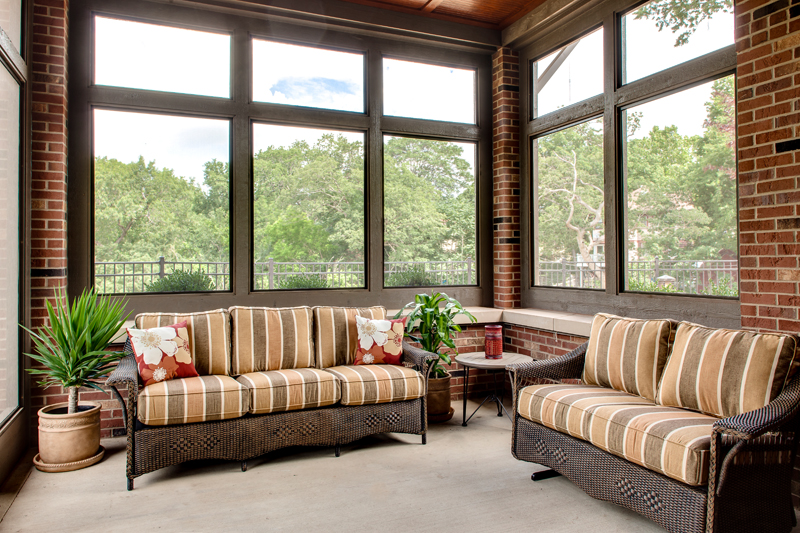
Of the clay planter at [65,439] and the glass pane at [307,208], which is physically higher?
the glass pane at [307,208]

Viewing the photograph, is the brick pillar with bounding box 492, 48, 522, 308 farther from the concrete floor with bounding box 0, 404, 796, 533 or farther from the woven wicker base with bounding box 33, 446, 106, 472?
the woven wicker base with bounding box 33, 446, 106, 472

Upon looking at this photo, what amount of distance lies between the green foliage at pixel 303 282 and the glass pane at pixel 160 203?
46 centimetres

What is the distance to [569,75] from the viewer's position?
477cm

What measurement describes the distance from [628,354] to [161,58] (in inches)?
162

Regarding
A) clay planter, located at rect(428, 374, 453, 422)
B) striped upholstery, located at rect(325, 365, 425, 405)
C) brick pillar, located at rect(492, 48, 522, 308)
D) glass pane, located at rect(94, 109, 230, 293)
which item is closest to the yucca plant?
glass pane, located at rect(94, 109, 230, 293)

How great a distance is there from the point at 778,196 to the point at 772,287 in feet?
1.60

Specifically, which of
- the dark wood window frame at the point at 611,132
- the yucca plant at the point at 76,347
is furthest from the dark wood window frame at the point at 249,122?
the yucca plant at the point at 76,347

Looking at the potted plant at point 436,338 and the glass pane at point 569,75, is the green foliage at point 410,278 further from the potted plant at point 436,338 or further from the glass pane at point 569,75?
the glass pane at point 569,75

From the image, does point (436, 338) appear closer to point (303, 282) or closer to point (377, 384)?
point (377, 384)

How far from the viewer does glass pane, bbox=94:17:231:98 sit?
4188 millimetres

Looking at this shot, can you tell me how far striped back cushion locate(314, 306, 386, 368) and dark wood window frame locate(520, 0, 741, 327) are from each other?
1981 millimetres

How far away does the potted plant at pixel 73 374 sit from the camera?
128 inches

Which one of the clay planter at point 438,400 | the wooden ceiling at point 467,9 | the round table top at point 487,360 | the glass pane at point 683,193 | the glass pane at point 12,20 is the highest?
the wooden ceiling at point 467,9

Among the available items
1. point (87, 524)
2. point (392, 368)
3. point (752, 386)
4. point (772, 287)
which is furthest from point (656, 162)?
point (87, 524)
